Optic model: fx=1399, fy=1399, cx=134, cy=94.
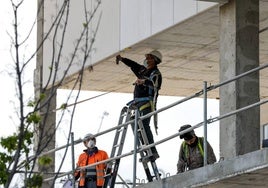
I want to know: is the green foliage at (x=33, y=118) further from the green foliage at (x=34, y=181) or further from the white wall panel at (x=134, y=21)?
the white wall panel at (x=134, y=21)

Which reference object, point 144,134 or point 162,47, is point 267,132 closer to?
point 162,47

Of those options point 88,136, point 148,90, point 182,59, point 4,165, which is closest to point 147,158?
point 148,90

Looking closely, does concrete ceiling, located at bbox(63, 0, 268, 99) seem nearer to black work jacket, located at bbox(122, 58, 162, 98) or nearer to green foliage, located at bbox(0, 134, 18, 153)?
black work jacket, located at bbox(122, 58, 162, 98)

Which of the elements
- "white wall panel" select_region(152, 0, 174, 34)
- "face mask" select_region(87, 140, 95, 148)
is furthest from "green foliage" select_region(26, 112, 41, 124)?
"white wall panel" select_region(152, 0, 174, 34)

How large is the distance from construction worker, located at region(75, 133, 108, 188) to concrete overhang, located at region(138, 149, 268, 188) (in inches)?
108

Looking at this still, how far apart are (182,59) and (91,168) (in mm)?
4187

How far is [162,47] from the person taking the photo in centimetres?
2512

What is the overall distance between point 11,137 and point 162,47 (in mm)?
10730

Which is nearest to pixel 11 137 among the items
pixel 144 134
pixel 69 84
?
pixel 144 134

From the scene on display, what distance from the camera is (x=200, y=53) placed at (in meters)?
25.6

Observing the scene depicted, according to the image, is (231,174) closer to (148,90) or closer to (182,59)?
(148,90)

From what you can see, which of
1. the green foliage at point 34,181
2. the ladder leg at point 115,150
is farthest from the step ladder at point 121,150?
the green foliage at point 34,181

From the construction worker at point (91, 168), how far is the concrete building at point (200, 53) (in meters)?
2.27

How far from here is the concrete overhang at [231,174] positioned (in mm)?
18375
